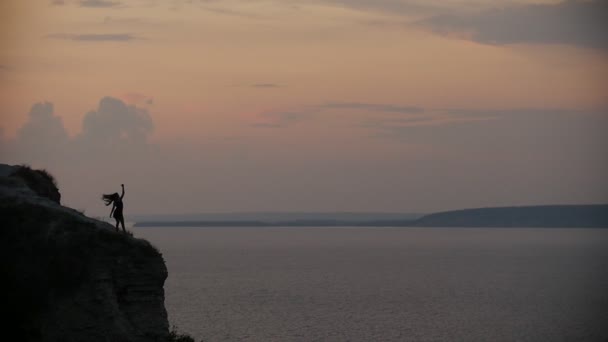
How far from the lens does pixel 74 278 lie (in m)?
35.0

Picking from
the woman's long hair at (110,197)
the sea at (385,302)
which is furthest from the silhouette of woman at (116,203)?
the sea at (385,302)

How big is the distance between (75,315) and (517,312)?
2654 inches

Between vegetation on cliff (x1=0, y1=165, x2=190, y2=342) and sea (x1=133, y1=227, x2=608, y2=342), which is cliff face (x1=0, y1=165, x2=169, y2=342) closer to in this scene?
vegetation on cliff (x1=0, y1=165, x2=190, y2=342)

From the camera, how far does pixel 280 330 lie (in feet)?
237

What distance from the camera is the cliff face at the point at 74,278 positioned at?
113ft

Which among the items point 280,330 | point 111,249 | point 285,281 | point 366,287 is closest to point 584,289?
point 366,287

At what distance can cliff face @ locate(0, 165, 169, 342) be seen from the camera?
3434 centimetres

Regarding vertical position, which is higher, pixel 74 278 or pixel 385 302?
pixel 74 278

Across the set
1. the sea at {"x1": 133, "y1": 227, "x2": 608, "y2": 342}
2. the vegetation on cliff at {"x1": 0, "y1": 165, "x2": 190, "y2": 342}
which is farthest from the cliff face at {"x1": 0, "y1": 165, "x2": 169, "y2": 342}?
the sea at {"x1": 133, "y1": 227, "x2": 608, "y2": 342}

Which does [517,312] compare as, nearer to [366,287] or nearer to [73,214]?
[366,287]

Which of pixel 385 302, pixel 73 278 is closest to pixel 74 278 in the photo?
pixel 73 278

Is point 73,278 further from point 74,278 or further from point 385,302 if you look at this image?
point 385,302

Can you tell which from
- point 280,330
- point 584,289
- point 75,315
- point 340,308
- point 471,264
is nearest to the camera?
point 75,315

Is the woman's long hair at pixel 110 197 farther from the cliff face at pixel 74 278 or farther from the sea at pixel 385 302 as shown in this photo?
the sea at pixel 385 302
